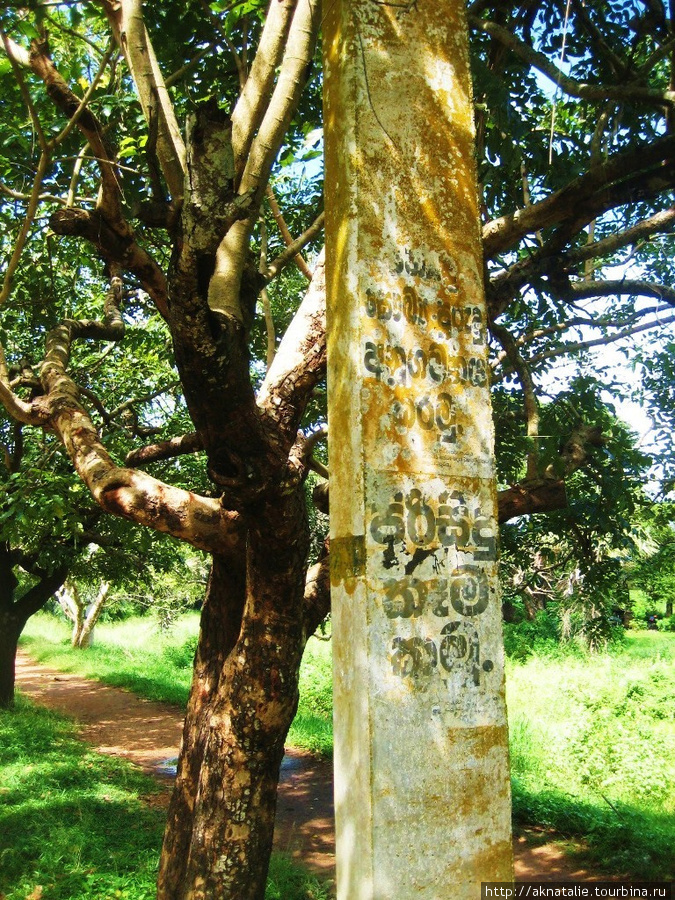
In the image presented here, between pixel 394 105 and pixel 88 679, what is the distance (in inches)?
700

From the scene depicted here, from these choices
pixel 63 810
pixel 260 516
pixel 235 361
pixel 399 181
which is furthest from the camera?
pixel 63 810

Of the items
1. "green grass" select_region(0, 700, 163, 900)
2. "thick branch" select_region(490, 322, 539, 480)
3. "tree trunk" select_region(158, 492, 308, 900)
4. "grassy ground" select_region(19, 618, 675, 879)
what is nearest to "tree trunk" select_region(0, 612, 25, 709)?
"green grass" select_region(0, 700, 163, 900)

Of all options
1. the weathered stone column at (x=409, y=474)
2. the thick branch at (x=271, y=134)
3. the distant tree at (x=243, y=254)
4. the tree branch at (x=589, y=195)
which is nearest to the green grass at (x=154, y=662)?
the distant tree at (x=243, y=254)

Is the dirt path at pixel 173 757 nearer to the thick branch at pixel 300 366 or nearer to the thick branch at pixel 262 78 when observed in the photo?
the thick branch at pixel 300 366

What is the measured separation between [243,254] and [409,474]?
1.65 m

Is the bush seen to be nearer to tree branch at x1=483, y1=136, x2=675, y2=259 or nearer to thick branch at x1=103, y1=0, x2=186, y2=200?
tree branch at x1=483, y1=136, x2=675, y2=259

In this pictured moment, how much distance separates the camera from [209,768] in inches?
169

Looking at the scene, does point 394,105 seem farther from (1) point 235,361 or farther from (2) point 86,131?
(2) point 86,131

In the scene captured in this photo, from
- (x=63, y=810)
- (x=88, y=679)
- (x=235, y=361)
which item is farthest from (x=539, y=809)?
(x=88, y=679)

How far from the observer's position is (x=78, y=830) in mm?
7031

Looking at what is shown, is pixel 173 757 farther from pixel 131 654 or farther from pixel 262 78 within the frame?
pixel 131 654

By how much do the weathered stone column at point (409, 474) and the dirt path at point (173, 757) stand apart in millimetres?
4861

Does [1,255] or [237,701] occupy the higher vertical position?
[1,255]

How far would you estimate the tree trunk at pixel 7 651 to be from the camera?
40.2 ft
